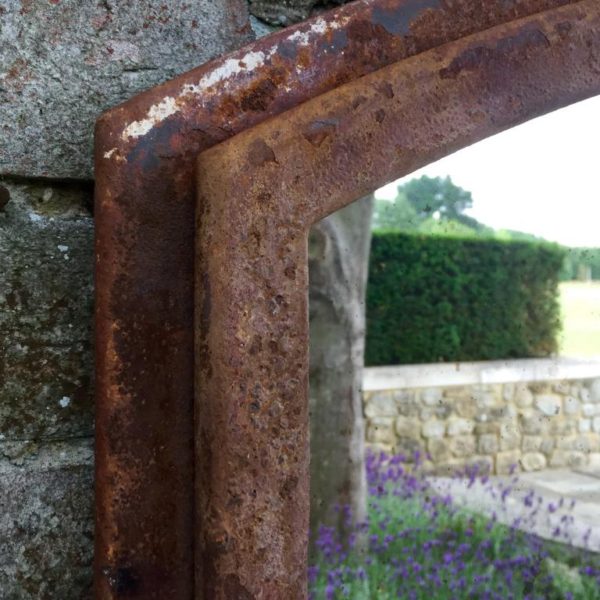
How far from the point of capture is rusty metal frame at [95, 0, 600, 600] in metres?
0.94

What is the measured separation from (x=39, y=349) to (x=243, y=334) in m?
0.32

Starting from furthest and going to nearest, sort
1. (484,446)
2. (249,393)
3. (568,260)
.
→ (568,260) → (484,446) → (249,393)

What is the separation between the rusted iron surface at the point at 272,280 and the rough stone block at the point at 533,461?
26.8ft

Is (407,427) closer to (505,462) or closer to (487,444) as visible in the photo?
(487,444)

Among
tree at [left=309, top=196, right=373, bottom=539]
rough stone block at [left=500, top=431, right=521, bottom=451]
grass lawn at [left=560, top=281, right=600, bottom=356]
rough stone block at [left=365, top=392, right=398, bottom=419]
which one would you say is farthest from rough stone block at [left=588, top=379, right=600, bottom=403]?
tree at [left=309, top=196, right=373, bottom=539]

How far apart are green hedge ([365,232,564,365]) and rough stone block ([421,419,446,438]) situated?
86cm

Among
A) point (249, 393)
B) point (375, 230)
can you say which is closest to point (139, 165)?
point (249, 393)

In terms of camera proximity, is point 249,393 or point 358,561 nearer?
point 249,393

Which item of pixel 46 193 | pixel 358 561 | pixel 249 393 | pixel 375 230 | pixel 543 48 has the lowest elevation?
pixel 358 561

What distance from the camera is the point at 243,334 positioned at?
3.06 ft

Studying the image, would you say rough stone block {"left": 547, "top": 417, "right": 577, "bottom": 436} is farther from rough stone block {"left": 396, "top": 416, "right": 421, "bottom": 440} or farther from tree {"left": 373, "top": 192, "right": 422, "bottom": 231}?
tree {"left": 373, "top": 192, "right": 422, "bottom": 231}

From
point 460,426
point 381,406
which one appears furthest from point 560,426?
point 381,406

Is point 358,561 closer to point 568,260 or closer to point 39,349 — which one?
point 39,349

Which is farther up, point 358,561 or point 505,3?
point 505,3
